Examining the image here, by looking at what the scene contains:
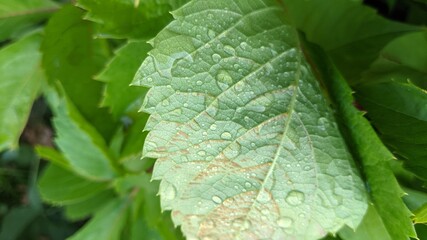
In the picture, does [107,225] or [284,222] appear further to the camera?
[107,225]

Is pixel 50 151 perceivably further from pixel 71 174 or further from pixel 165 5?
pixel 165 5

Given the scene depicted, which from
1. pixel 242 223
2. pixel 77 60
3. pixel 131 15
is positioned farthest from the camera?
pixel 77 60

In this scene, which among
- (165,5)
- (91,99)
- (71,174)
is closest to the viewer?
(165,5)

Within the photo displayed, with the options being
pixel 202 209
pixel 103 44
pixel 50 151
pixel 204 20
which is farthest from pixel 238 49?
pixel 50 151

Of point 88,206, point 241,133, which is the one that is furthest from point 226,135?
point 88,206

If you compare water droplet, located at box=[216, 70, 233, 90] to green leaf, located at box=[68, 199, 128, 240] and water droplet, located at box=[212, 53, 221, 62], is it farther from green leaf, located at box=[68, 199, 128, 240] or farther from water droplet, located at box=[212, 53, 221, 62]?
green leaf, located at box=[68, 199, 128, 240]

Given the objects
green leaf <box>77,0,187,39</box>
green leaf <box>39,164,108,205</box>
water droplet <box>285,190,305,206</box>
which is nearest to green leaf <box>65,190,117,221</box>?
green leaf <box>39,164,108,205</box>

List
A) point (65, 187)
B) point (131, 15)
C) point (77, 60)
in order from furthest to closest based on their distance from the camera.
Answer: point (65, 187), point (77, 60), point (131, 15)

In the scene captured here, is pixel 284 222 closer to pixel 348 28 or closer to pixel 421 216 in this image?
pixel 421 216
